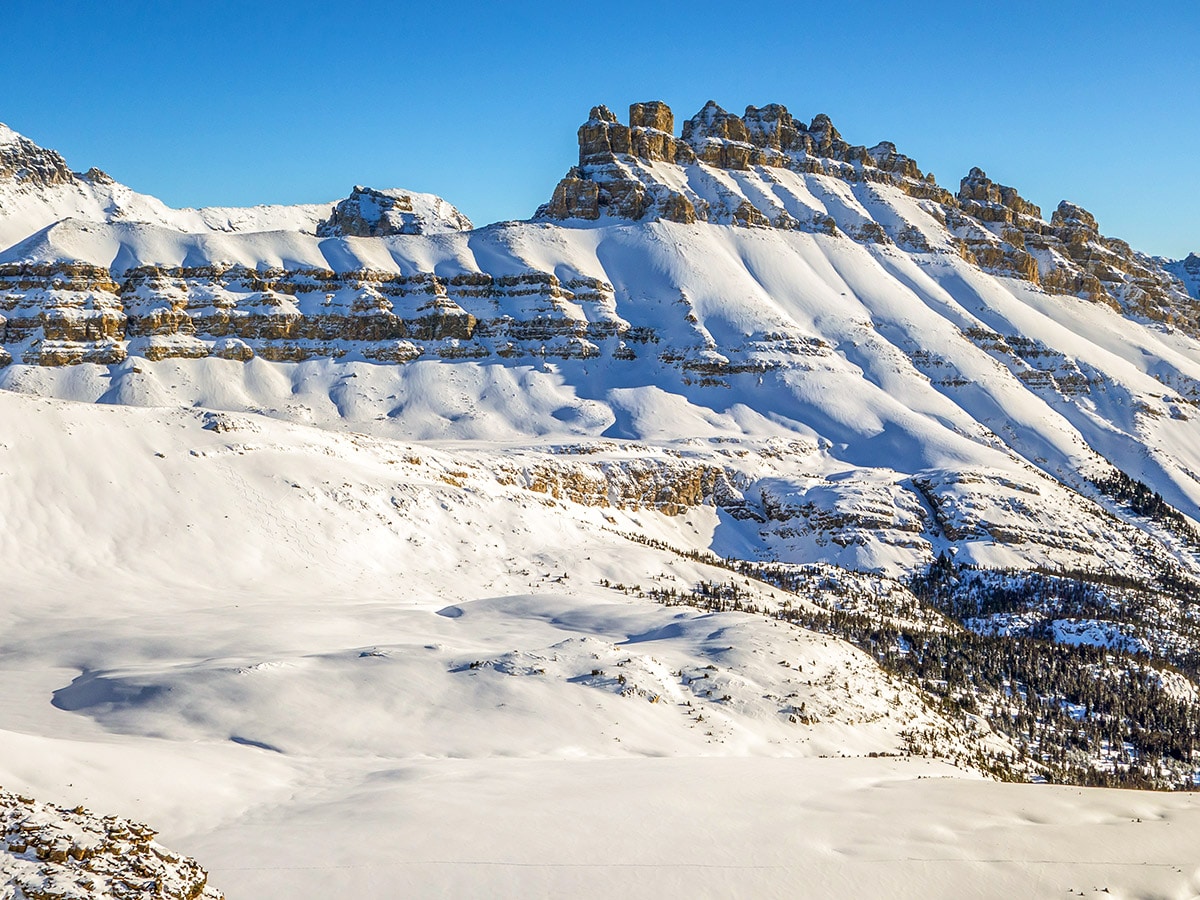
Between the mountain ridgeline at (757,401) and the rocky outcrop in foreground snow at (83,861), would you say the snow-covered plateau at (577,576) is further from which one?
the mountain ridgeline at (757,401)

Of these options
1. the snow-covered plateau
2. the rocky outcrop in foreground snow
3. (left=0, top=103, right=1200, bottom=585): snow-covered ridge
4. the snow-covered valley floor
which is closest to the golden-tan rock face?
(left=0, top=103, right=1200, bottom=585): snow-covered ridge

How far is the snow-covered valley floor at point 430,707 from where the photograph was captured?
17.8m

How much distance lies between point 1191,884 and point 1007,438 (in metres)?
150

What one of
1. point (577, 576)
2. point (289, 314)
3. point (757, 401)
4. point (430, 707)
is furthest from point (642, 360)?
point (430, 707)


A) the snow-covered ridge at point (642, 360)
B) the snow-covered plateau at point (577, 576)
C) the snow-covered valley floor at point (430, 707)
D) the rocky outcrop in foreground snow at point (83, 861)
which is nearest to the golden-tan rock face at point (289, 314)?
the snow-covered ridge at point (642, 360)

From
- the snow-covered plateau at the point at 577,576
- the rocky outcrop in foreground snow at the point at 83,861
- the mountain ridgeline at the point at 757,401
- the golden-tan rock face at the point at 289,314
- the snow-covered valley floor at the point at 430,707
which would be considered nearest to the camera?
the rocky outcrop in foreground snow at the point at 83,861

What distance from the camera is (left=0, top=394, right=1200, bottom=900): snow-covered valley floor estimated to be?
17797 millimetres

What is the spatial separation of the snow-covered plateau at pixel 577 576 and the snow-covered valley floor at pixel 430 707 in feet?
0.64

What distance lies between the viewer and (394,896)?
52.2 feet

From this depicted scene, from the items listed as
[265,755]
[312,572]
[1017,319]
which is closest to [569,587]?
[312,572]

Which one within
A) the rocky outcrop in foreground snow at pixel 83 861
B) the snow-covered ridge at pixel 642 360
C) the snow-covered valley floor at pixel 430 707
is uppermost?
the snow-covered ridge at pixel 642 360

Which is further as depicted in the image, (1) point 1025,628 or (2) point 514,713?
(1) point 1025,628

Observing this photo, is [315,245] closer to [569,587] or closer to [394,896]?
[569,587]

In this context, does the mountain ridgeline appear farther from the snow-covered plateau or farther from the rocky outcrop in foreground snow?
the rocky outcrop in foreground snow
